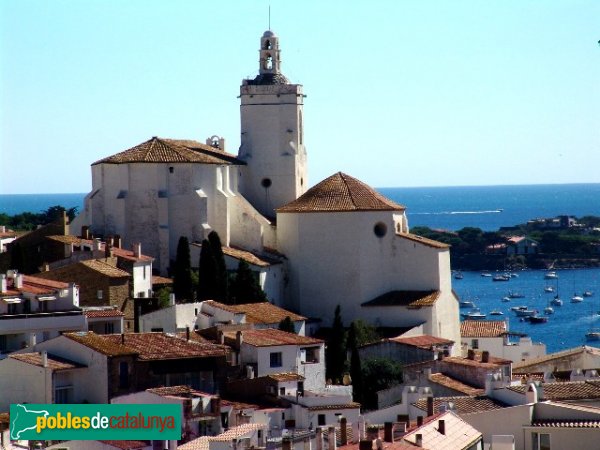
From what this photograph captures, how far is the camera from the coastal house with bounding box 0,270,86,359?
137 ft

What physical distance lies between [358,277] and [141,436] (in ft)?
84.4

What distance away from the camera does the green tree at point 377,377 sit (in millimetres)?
45719

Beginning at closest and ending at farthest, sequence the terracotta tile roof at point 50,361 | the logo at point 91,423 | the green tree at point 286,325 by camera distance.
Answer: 1. the logo at point 91,423
2. the terracotta tile roof at point 50,361
3. the green tree at point 286,325

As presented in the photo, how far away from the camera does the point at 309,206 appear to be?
56.4 meters

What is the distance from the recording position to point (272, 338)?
4519 centimetres

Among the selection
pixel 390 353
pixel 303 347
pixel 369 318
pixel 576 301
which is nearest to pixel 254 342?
pixel 303 347

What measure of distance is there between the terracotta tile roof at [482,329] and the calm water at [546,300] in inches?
687

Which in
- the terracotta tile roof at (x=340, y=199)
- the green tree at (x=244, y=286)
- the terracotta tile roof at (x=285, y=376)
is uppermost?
the terracotta tile roof at (x=340, y=199)

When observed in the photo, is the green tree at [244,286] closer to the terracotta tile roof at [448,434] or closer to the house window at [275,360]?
the house window at [275,360]

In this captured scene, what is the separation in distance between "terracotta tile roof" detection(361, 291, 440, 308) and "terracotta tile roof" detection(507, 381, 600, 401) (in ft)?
57.0

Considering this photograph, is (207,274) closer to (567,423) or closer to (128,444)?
(128,444)

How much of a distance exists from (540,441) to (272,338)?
16879 mm

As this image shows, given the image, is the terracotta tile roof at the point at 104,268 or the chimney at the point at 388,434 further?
the terracotta tile roof at the point at 104,268

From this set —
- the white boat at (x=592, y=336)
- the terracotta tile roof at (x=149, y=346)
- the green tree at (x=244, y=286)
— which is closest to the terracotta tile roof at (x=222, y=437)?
the terracotta tile roof at (x=149, y=346)
